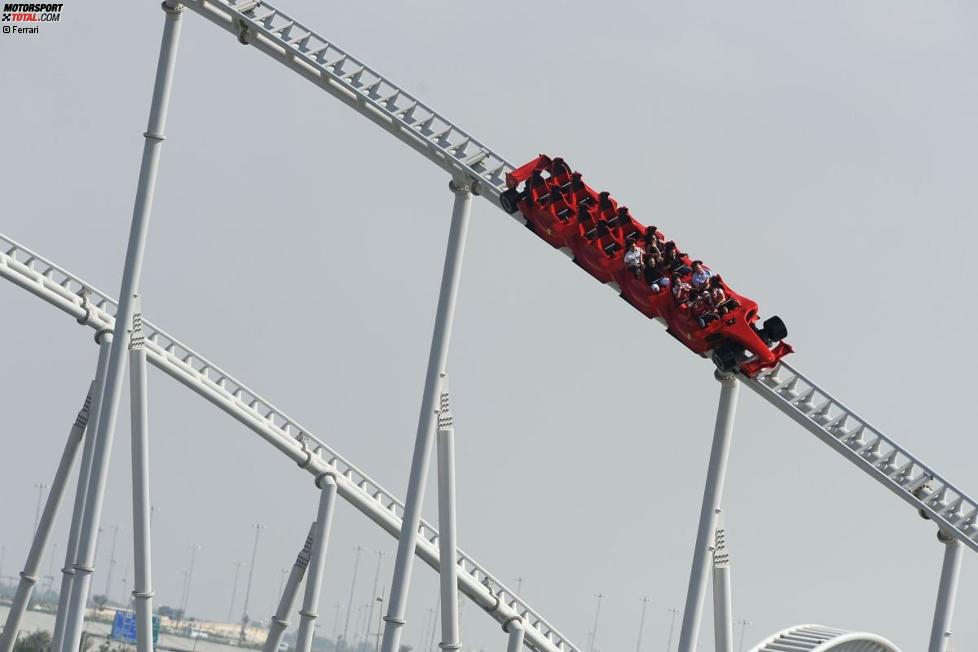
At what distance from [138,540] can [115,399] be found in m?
2.69

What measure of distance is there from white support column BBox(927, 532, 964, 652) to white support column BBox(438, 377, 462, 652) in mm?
5550

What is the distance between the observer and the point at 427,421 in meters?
20.1

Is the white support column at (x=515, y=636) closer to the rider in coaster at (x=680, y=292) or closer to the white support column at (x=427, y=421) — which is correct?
the white support column at (x=427, y=421)

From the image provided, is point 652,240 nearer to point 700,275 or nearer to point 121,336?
point 700,275

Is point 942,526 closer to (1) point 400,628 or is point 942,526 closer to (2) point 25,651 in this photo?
(1) point 400,628

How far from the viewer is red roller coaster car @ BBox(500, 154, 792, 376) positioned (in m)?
19.4

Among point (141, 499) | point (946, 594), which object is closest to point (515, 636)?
point (141, 499)

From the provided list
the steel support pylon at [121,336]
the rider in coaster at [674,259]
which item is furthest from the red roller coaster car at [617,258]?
the steel support pylon at [121,336]

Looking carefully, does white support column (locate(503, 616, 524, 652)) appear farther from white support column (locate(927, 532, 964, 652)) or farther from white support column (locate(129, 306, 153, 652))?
white support column (locate(927, 532, 964, 652))

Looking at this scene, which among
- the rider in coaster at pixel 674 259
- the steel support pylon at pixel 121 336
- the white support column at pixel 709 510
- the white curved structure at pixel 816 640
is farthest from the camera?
the white curved structure at pixel 816 640

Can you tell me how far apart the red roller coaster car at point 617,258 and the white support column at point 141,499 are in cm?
533

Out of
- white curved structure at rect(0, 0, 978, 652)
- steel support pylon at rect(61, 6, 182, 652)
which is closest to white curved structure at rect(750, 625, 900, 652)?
white curved structure at rect(0, 0, 978, 652)

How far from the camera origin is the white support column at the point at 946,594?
19.7 meters

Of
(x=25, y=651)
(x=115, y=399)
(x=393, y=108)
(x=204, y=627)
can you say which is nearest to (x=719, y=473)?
(x=393, y=108)
